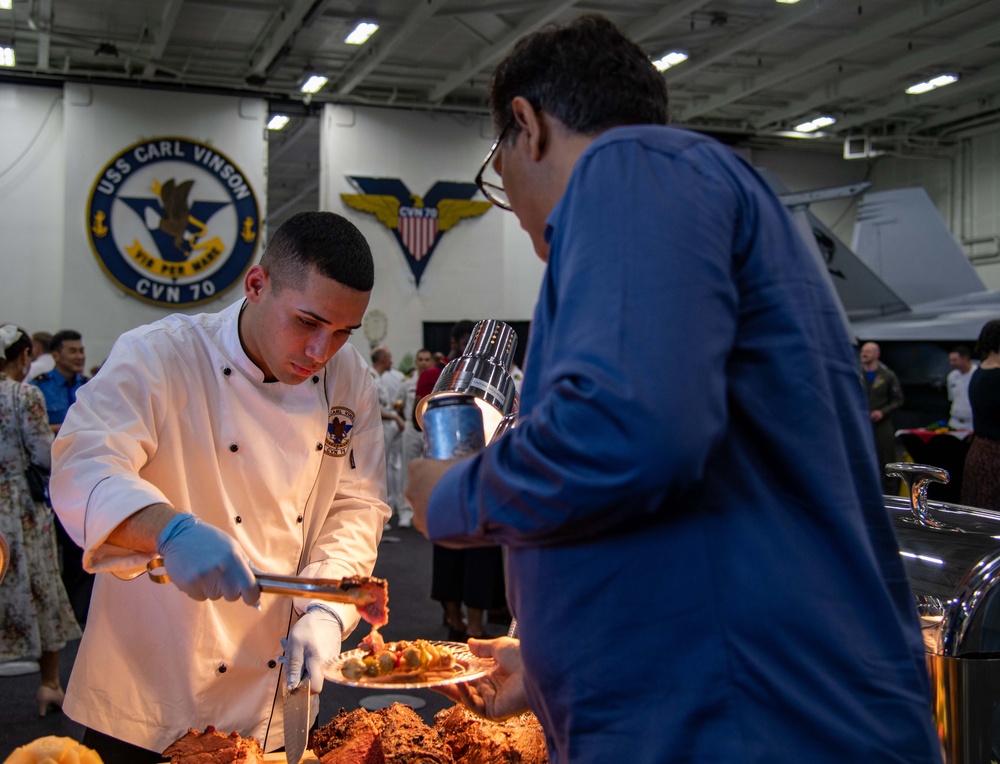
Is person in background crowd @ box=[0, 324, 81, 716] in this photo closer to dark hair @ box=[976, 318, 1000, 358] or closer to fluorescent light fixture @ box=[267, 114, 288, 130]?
dark hair @ box=[976, 318, 1000, 358]

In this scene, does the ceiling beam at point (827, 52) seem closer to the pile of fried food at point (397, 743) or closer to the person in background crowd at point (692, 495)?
the pile of fried food at point (397, 743)

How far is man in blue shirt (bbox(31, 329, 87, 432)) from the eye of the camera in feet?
19.3

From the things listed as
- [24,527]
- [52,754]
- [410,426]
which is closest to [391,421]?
[410,426]

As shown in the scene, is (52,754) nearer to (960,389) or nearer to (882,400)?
(882,400)

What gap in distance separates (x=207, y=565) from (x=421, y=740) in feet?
2.04

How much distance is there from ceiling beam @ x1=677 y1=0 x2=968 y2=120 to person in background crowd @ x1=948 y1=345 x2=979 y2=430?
3542 millimetres

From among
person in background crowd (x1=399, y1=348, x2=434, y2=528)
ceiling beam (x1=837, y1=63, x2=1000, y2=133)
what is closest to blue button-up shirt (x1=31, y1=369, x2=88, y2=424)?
person in background crowd (x1=399, y1=348, x2=434, y2=528)

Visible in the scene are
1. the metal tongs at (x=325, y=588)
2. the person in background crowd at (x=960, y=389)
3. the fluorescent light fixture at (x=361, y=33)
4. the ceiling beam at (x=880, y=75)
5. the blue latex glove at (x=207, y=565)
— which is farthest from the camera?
the ceiling beam at (x=880, y=75)

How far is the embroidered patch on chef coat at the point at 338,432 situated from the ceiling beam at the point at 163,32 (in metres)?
8.35

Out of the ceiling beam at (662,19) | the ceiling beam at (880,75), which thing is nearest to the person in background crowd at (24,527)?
the ceiling beam at (662,19)

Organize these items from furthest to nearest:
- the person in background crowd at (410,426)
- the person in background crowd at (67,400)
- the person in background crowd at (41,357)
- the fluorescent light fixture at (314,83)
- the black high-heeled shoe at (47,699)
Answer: the fluorescent light fixture at (314,83), the person in background crowd at (410,426), the person in background crowd at (41,357), the person in background crowd at (67,400), the black high-heeled shoe at (47,699)

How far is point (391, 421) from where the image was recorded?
1023 centimetres

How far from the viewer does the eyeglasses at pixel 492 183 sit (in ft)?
3.35

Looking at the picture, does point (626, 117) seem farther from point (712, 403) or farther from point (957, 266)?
point (957, 266)
